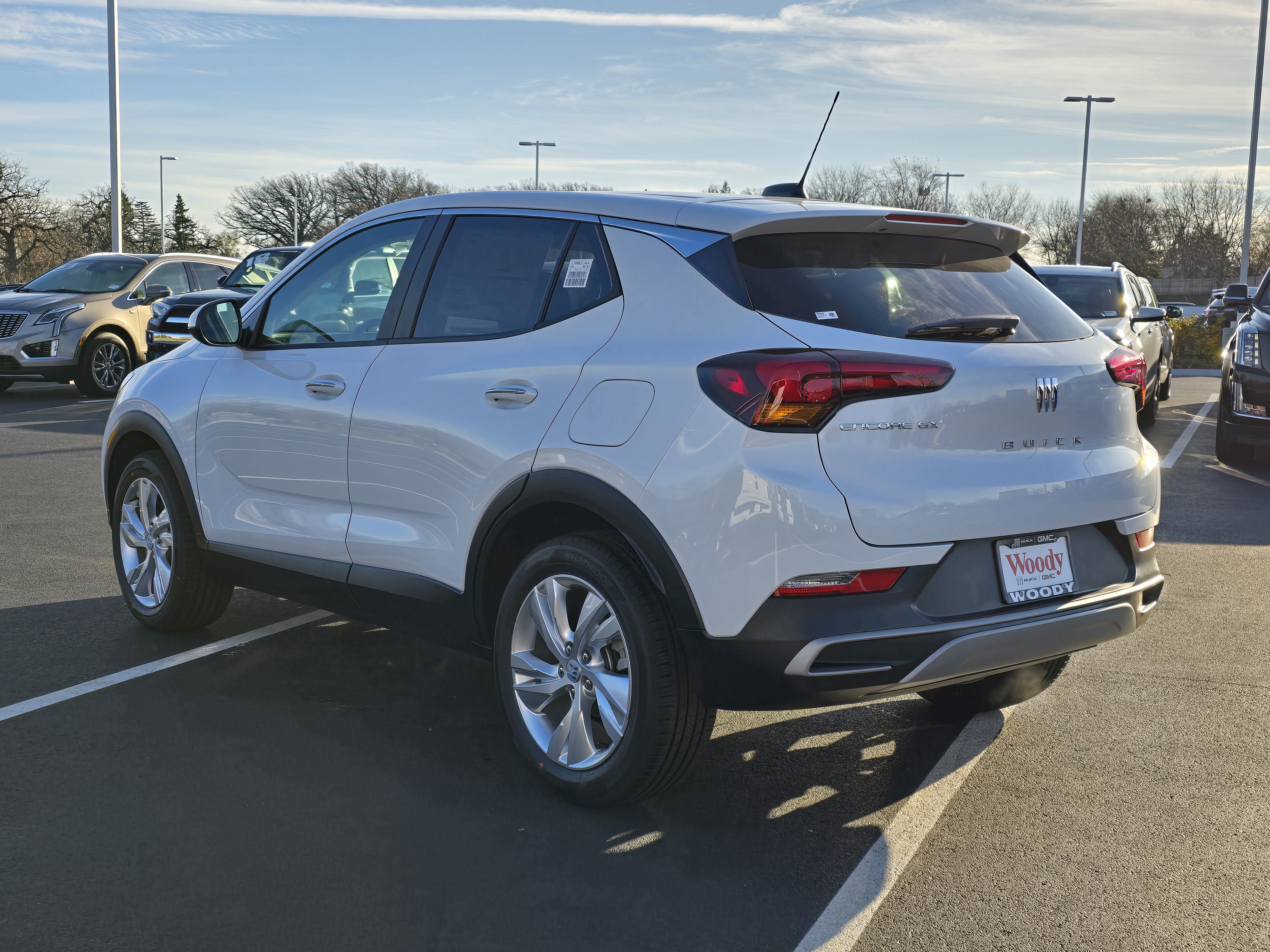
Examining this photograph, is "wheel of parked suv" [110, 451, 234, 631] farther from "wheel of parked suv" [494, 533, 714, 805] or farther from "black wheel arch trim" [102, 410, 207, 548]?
"wheel of parked suv" [494, 533, 714, 805]

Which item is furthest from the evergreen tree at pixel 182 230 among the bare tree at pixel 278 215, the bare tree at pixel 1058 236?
the bare tree at pixel 1058 236

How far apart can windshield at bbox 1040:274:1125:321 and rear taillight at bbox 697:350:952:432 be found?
995 centimetres

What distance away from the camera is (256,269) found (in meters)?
18.3

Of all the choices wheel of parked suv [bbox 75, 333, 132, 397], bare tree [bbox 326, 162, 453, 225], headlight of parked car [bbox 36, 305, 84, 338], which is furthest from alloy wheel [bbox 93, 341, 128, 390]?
bare tree [bbox 326, 162, 453, 225]

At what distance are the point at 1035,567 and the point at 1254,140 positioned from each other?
35.1 m

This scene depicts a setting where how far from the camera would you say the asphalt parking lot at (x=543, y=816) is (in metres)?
2.96

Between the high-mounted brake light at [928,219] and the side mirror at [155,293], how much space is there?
15.3 meters

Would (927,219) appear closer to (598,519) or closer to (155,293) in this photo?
(598,519)

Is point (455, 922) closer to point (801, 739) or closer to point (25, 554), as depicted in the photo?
point (801, 739)

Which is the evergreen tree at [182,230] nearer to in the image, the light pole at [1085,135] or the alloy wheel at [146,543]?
the light pole at [1085,135]

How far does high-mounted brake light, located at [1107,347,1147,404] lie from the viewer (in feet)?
12.5

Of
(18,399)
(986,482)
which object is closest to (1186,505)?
(986,482)

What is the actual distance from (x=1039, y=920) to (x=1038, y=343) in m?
1.60

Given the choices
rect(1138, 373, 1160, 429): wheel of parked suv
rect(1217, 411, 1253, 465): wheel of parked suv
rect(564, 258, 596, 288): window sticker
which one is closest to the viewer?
rect(564, 258, 596, 288): window sticker
